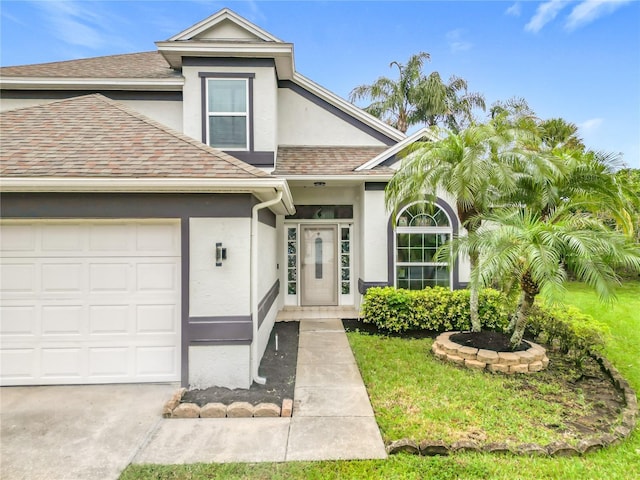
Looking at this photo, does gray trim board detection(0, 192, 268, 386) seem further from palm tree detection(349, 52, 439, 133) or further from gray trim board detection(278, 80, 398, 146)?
palm tree detection(349, 52, 439, 133)

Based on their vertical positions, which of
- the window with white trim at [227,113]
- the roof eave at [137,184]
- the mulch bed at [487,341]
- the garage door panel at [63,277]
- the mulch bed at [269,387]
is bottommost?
the mulch bed at [269,387]

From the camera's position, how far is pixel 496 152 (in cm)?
620

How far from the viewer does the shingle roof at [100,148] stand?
489cm

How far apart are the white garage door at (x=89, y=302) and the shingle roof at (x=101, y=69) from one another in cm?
623

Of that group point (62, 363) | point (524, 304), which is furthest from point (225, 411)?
point (524, 304)

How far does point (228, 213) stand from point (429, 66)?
67.2 ft

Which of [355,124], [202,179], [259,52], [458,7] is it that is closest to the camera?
[202,179]

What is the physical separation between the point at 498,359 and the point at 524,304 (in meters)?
1.11

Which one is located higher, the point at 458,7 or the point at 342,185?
the point at 458,7

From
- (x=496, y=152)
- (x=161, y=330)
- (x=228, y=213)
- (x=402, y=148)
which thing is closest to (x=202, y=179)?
(x=228, y=213)

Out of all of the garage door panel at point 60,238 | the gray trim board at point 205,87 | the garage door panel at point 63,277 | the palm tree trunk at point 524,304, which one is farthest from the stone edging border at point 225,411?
the gray trim board at point 205,87

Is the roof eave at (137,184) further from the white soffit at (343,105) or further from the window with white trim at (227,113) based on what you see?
the white soffit at (343,105)

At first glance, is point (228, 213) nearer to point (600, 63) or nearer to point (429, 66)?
point (600, 63)

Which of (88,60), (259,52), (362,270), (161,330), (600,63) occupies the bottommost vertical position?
(161,330)
